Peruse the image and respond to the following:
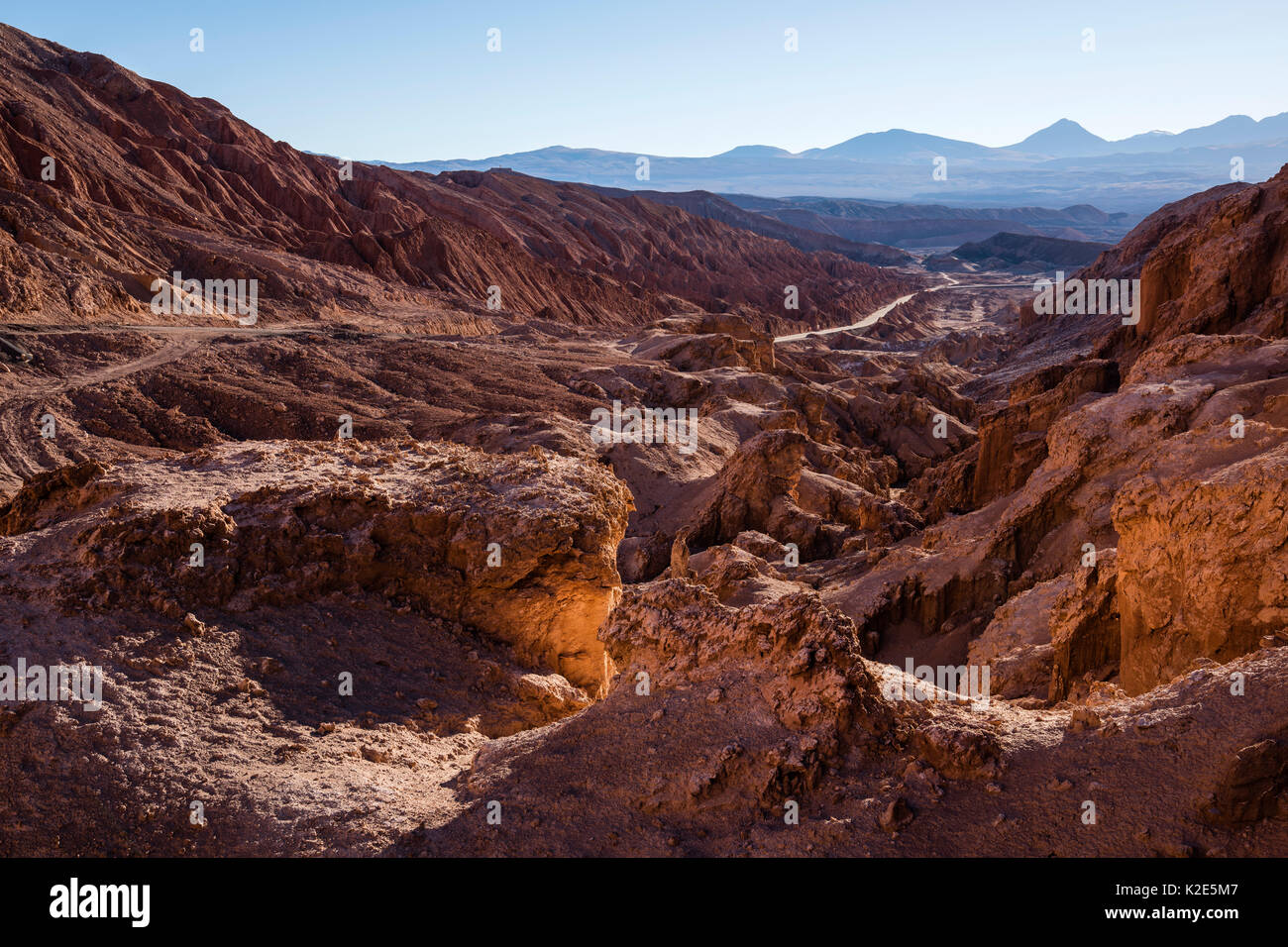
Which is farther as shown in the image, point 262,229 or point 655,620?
point 262,229

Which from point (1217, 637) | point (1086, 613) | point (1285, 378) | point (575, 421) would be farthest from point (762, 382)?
point (1217, 637)

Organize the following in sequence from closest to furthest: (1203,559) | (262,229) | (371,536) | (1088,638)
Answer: (1203,559) < (371,536) < (1088,638) < (262,229)

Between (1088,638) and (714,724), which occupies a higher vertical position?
(714,724)

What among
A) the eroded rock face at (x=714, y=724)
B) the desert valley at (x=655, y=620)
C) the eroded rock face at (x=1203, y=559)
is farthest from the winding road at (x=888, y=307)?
the eroded rock face at (x=714, y=724)

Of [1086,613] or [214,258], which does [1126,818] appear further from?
[214,258]

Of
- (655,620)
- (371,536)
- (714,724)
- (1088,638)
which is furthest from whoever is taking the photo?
(1088,638)

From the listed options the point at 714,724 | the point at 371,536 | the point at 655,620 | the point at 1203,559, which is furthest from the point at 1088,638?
the point at 371,536

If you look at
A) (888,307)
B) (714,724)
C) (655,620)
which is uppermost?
(888,307)

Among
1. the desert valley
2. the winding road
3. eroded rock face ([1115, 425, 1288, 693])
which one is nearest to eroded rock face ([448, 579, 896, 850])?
the desert valley

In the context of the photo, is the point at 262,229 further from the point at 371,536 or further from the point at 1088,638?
the point at 1088,638

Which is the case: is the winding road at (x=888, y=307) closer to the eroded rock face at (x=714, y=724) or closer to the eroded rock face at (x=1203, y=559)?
the eroded rock face at (x=1203, y=559)
